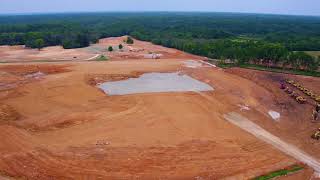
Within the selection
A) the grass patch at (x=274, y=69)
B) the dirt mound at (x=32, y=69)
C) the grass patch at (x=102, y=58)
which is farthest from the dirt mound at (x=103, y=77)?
the grass patch at (x=274, y=69)

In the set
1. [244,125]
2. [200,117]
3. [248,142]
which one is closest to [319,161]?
[248,142]

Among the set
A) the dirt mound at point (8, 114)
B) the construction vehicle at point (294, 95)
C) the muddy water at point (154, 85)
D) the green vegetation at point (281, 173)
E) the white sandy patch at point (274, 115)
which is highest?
the construction vehicle at point (294, 95)

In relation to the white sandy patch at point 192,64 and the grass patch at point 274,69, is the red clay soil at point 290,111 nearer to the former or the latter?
the grass patch at point 274,69

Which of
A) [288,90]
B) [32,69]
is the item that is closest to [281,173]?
[288,90]

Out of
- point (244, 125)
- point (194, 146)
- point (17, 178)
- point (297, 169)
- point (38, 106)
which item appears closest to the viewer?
point (17, 178)

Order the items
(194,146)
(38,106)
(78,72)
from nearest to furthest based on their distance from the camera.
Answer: (194,146)
(38,106)
(78,72)

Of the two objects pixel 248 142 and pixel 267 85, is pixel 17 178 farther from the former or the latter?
pixel 267 85

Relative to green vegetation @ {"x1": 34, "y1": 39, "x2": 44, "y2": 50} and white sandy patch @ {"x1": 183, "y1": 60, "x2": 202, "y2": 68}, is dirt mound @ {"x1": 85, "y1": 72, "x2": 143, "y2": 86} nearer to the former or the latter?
white sandy patch @ {"x1": 183, "y1": 60, "x2": 202, "y2": 68}

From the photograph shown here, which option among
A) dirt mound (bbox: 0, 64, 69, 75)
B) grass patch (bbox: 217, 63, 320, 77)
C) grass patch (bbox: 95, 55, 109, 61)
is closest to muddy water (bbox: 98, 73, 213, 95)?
dirt mound (bbox: 0, 64, 69, 75)
